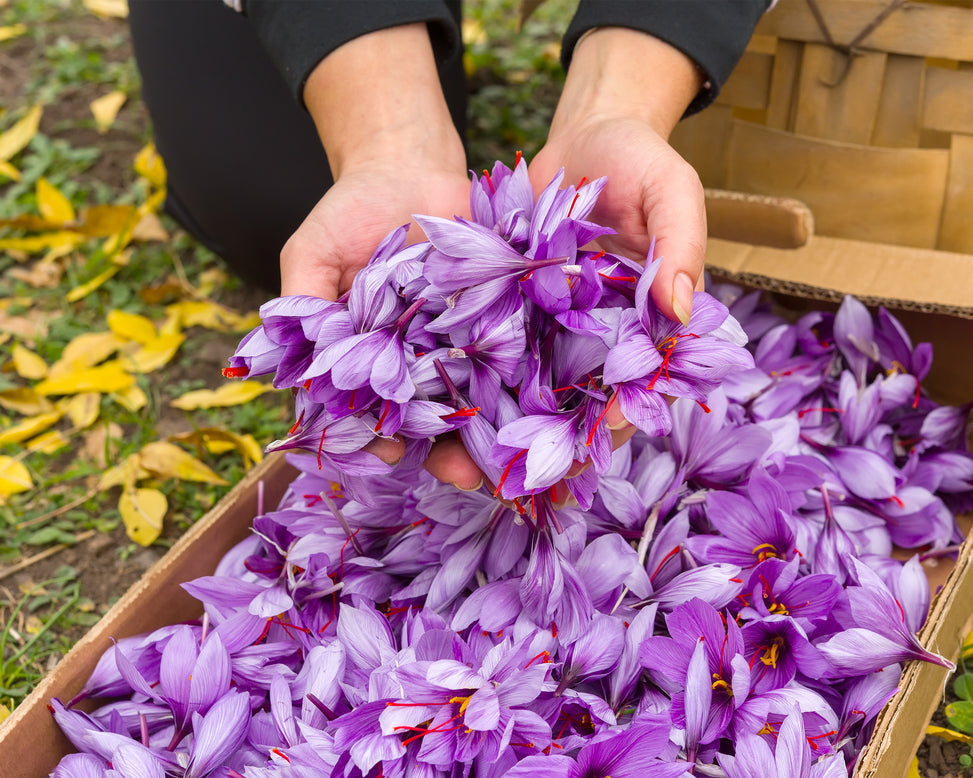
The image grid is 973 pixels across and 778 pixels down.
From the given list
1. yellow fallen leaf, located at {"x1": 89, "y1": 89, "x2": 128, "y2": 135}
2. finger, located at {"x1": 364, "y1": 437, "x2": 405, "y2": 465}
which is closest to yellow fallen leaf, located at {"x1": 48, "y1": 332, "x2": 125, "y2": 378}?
yellow fallen leaf, located at {"x1": 89, "y1": 89, "x2": 128, "y2": 135}

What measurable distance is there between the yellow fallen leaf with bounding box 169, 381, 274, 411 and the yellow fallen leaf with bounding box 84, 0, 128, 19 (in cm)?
143

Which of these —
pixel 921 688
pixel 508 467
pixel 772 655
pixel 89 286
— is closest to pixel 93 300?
pixel 89 286

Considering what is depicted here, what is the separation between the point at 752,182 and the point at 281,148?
2.50 feet

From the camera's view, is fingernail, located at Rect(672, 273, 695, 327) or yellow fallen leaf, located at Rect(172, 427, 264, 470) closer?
fingernail, located at Rect(672, 273, 695, 327)

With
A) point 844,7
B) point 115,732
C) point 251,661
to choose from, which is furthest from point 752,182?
point 115,732

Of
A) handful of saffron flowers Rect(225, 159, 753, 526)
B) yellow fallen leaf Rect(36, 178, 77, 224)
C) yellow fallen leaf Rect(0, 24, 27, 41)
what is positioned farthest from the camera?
yellow fallen leaf Rect(0, 24, 27, 41)

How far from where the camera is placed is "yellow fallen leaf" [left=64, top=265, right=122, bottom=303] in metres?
1.44

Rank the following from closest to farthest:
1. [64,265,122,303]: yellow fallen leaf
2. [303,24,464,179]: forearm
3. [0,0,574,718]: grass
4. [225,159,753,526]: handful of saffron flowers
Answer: [225,159,753,526]: handful of saffron flowers → [303,24,464,179]: forearm → [0,0,574,718]: grass → [64,265,122,303]: yellow fallen leaf

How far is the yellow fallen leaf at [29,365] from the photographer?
129cm

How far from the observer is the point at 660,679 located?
717 mm

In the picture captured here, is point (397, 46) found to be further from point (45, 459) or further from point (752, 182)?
point (45, 459)

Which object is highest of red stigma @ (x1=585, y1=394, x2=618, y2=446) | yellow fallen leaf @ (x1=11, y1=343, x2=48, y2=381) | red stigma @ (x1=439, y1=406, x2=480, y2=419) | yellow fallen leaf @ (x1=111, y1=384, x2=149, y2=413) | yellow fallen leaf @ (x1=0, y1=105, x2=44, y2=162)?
red stigma @ (x1=585, y1=394, x2=618, y2=446)

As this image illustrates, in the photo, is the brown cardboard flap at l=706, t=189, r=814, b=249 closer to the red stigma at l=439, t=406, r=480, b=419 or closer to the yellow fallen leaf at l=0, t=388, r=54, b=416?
the red stigma at l=439, t=406, r=480, b=419

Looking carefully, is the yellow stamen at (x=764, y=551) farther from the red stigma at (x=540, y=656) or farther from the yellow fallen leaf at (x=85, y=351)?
the yellow fallen leaf at (x=85, y=351)
